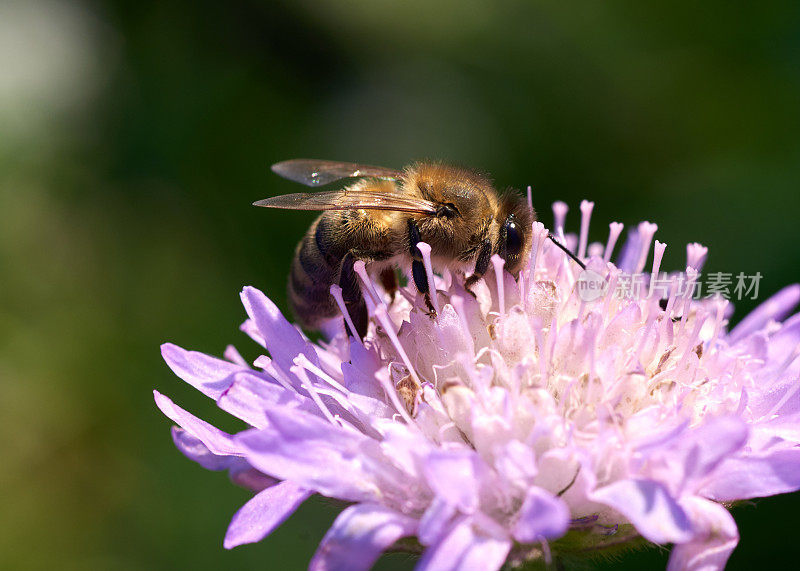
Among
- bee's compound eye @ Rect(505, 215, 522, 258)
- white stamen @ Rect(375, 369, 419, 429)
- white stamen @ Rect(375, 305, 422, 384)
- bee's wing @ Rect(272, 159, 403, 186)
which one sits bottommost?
white stamen @ Rect(375, 369, 419, 429)

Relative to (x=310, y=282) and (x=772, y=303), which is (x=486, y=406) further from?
(x=772, y=303)

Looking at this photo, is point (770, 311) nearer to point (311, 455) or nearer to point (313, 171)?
point (313, 171)

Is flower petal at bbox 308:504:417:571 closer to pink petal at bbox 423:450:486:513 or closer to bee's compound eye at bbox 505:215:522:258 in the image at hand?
pink petal at bbox 423:450:486:513

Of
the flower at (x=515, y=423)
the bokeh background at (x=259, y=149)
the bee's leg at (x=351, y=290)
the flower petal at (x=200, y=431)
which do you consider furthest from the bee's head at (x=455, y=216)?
the bokeh background at (x=259, y=149)

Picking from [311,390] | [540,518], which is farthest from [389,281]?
[540,518]

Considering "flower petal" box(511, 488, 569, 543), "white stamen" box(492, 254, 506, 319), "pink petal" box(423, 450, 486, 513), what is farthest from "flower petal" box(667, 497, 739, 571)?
"white stamen" box(492, 254, 506, 319)

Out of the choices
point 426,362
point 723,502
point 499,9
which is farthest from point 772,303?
point 499,9

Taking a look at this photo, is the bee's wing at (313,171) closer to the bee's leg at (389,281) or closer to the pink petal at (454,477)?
the bee's leg at (389,281)

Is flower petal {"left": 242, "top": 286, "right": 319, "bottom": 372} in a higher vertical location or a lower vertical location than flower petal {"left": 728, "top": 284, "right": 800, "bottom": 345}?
lower
